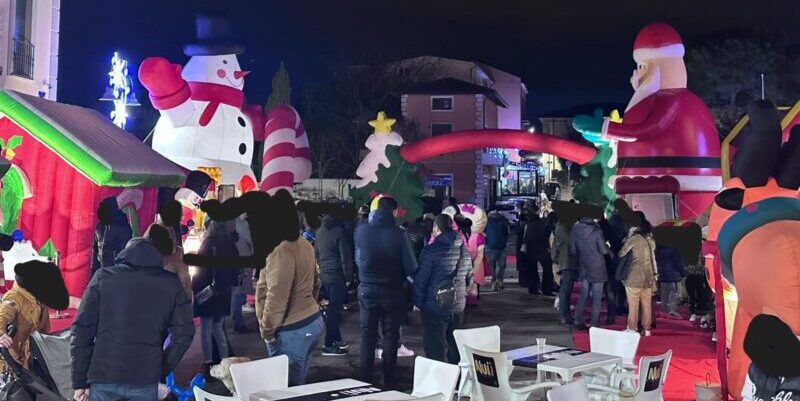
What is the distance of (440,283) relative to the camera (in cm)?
676

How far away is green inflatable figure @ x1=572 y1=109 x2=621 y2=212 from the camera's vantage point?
1575 centimetres

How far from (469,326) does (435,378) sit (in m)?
5.58

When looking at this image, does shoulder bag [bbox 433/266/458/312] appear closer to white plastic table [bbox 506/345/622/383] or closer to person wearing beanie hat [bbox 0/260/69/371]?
white plastic table [bbox 506/345/622/383]

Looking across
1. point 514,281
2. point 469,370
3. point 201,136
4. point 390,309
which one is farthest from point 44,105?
point 514,281

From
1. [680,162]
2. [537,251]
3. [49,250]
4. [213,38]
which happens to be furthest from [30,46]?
[680,162]

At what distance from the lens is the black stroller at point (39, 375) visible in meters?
4.52

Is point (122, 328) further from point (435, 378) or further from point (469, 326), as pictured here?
point (469, 326)

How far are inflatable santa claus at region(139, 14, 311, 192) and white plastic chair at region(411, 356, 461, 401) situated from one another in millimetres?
9294

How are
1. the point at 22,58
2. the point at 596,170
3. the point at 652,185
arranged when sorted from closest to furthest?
the point at 652,185 < the point at 22,58 < the point at 596,170

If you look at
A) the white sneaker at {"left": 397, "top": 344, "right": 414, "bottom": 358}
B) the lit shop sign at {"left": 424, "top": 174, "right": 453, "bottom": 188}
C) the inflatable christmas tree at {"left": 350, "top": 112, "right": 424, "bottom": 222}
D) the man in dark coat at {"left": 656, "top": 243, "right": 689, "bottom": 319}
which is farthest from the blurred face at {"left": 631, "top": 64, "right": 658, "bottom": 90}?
the lit shop sign at {"left": 424, "top": 174, "right": 453, "bottom": 188}

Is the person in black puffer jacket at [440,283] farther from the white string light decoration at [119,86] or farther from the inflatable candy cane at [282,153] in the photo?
the white string light decoration at [119,86]

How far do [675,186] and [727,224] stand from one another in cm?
919

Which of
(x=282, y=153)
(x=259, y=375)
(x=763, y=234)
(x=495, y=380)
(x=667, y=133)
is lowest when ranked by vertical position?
(x=495, y=380)

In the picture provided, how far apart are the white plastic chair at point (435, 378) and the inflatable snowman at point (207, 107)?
9.36 meters
